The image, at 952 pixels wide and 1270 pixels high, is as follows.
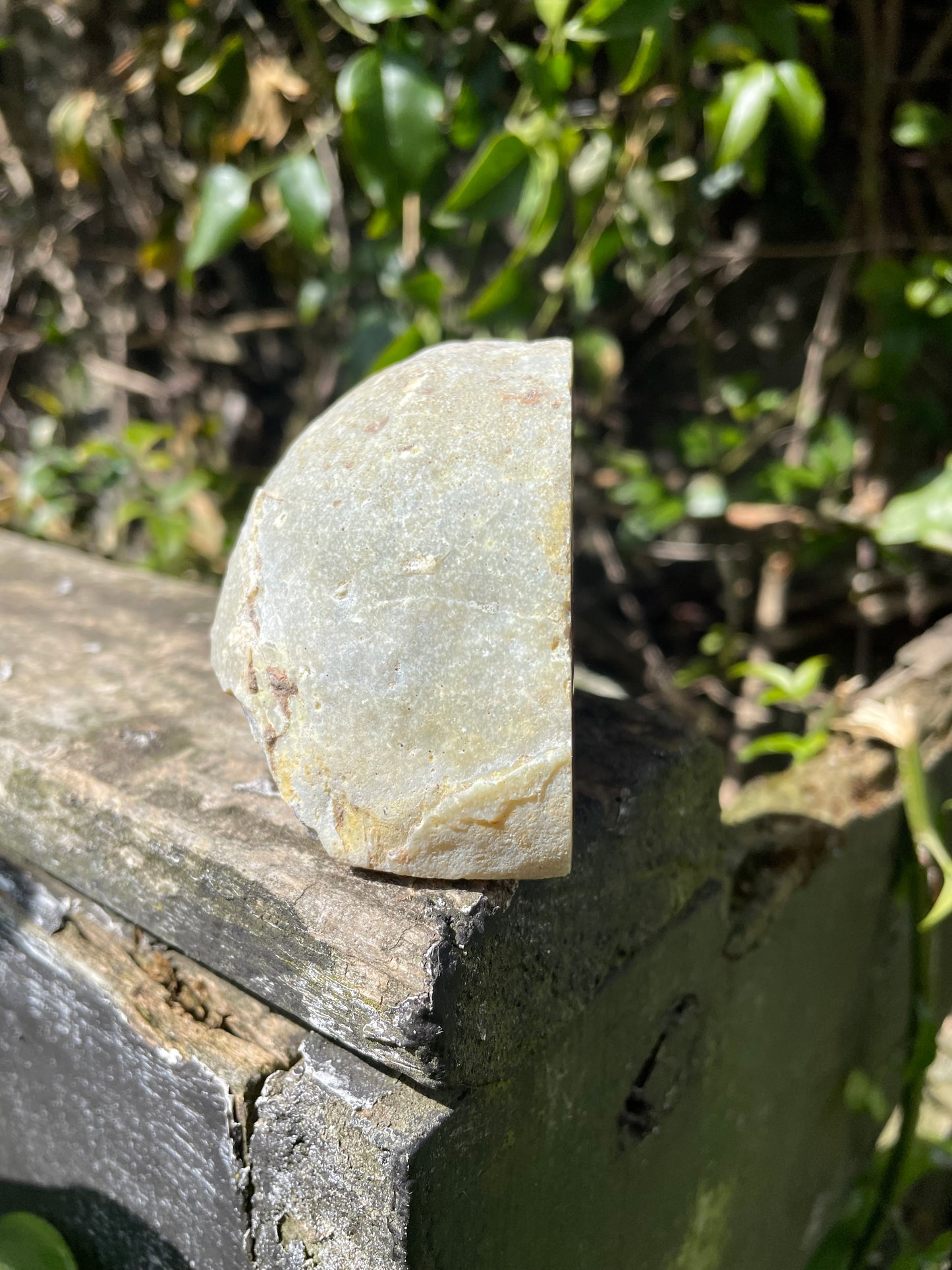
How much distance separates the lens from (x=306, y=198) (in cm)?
151

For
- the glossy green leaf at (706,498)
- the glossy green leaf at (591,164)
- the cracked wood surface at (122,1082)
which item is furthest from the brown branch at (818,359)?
the cracked wood surface at (122,1082)

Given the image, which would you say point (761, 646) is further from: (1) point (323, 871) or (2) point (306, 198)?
(1) point (323, 871)

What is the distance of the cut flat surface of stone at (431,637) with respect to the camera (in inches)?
23.8

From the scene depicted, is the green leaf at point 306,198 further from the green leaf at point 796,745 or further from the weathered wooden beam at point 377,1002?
the green leaf at point 796,745

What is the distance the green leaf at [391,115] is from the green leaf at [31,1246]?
4.49ft

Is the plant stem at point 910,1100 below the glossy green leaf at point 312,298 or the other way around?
below

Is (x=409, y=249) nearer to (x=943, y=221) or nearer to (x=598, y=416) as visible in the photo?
(x=598, y=416)

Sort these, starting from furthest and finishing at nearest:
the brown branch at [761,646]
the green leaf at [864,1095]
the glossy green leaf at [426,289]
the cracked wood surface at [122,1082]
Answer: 1. the brown branch at [761,646]
2. the glossy green leaf at [426,289]
3. the green leaf at [864,1095]
4. the cracked wood surface at [122,1082]

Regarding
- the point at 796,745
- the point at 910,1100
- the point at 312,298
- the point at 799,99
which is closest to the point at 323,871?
the point at 796,745

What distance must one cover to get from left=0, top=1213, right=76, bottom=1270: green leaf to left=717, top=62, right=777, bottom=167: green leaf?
1.46 m

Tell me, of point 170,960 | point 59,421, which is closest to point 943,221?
point 170,960

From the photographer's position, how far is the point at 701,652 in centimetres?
219

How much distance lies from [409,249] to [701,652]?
113cm

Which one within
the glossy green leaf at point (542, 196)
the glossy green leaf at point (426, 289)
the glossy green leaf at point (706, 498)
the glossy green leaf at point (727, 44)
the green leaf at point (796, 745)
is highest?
the glossy green leaf at point (727, 44)
